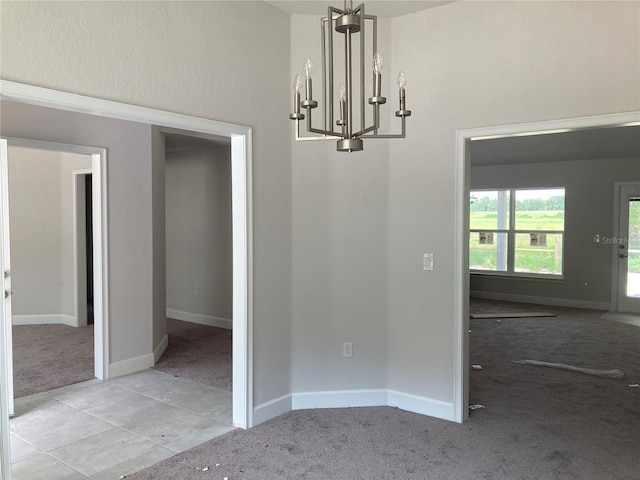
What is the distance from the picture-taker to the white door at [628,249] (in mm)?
7805

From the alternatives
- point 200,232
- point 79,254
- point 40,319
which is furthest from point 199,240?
point 40,319

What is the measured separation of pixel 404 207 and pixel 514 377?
2158 millimetres

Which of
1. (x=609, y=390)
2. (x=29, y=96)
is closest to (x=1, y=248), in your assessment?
(x=29, y=96)

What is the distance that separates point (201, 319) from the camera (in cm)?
705

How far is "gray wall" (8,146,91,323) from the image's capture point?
6.64 m

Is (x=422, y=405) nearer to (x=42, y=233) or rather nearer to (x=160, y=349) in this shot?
(x=160, y=349)

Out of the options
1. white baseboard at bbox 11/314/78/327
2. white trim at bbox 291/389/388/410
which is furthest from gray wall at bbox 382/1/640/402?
white baseboard at bbox 11/314/78/327

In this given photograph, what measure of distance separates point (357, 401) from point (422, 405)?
51cm

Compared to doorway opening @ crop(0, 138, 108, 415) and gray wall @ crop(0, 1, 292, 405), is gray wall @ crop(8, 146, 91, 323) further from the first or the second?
gray wall @ crop(0, 1, 292, 405)

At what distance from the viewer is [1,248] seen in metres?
2.29

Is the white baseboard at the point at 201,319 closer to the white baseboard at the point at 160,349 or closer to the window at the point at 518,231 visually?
the white baseboard at the point at 160,349

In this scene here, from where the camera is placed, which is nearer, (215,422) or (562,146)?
(215,422)

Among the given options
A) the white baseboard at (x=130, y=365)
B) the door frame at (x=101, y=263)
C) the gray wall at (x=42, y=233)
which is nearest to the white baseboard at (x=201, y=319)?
the gray wall at (x=42, y=233)

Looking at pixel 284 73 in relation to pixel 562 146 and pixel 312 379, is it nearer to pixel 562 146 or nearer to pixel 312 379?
pixel 312 379
